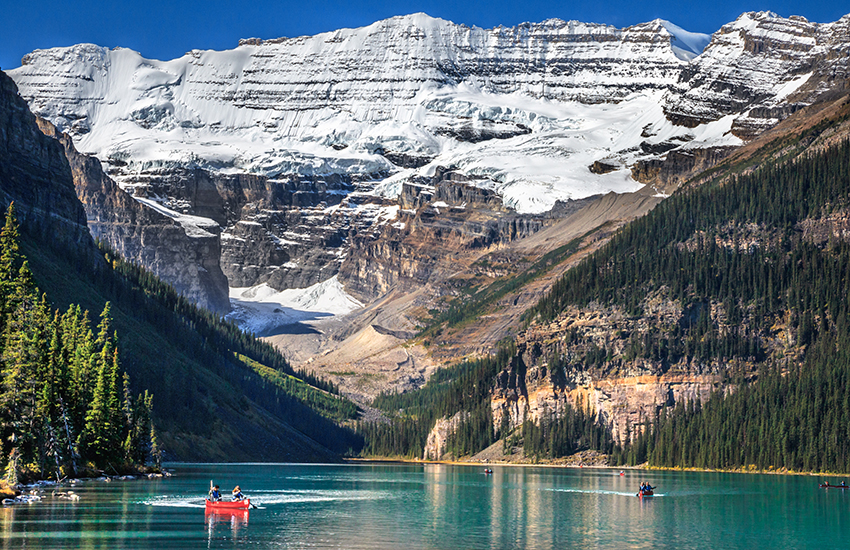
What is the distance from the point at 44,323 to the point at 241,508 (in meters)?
36.8

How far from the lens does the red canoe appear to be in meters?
118

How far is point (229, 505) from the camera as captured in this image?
389 ft

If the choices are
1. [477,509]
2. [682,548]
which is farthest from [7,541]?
[477,509]

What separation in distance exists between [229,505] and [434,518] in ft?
67.5

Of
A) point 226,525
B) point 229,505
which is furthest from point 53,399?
point 226,525

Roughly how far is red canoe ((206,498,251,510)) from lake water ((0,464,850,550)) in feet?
4.57

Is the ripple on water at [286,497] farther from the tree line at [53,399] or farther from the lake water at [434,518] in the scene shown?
the tree line at [53,399]

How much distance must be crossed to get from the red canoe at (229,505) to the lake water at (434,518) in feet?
4.57

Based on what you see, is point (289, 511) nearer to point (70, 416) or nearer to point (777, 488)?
point (70, 416)

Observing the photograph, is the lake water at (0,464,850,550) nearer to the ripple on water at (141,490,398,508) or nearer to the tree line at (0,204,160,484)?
the ripple on water at (141,490,398,508)

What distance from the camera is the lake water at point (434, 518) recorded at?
9619 cm

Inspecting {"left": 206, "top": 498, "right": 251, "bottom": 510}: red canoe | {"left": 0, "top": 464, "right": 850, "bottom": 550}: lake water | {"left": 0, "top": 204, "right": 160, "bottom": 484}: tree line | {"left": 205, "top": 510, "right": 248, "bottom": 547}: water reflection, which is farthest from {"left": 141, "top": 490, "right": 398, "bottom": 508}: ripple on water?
{"left": 0, "top": 204, "right": 160, "bottom": 484}: tree line

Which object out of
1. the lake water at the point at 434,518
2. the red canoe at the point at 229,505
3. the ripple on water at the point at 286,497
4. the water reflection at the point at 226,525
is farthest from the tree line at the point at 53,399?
the water reflection at the point at 226,525

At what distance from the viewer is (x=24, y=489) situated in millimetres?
116562
